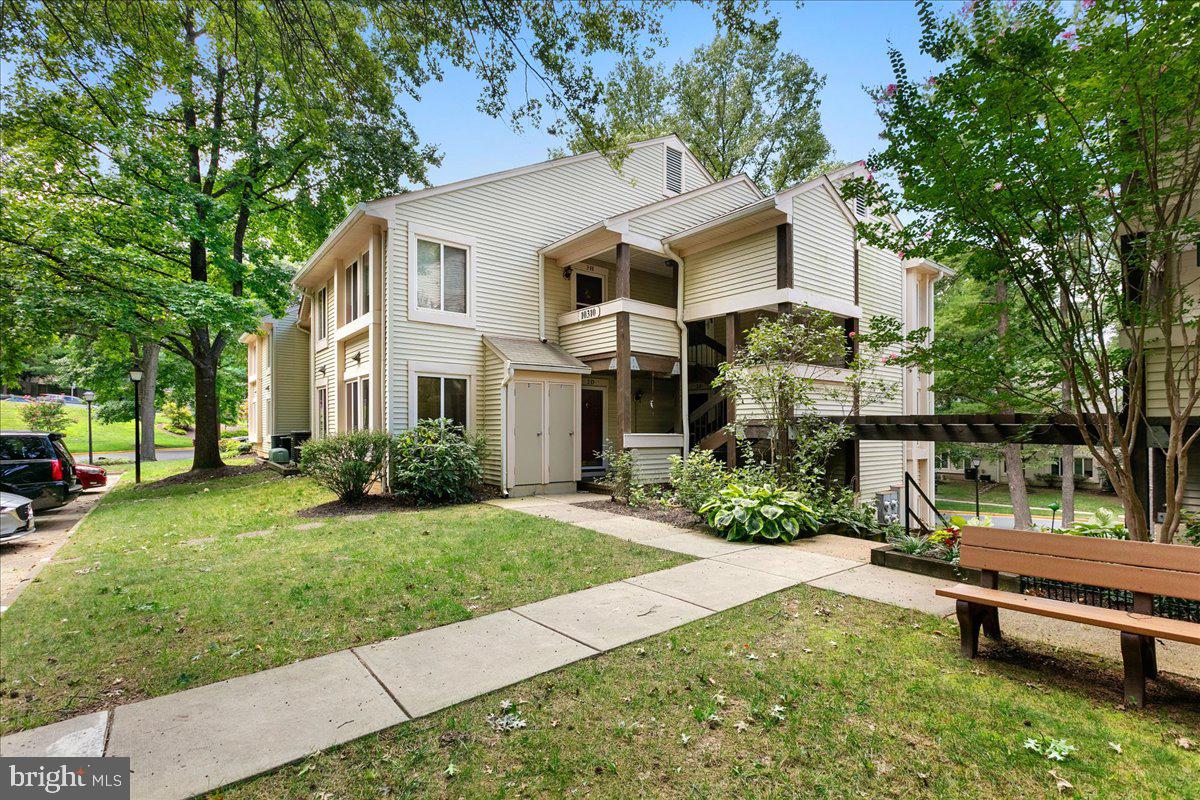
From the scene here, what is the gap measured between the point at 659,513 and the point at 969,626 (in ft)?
19.5

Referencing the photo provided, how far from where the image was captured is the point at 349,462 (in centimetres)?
1027

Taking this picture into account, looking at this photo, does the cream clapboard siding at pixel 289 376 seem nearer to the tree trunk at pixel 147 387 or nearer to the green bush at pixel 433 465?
the tree trunk at pixel 147 387

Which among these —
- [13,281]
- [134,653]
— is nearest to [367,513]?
[134,653]

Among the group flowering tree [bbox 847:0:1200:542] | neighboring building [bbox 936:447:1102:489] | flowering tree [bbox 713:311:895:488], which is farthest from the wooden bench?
neighboring building [bbox 936:447:1102:489]

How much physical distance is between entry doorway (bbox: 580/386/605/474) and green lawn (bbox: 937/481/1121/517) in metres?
19.2

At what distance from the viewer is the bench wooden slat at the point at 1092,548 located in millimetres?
3090

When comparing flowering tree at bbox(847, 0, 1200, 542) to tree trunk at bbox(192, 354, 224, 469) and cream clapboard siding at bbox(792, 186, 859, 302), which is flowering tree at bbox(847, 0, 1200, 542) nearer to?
cream clapboard siding at bbox(792, 186, 859, 302)

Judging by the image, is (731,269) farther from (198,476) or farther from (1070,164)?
(198,476)

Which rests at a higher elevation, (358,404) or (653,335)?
(653,335)

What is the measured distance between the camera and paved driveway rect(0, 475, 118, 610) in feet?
18.9

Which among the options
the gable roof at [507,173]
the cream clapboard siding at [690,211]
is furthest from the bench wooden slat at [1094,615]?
the cream clapboard siding at [690,211]

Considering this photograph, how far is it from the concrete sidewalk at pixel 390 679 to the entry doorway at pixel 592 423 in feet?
30.5

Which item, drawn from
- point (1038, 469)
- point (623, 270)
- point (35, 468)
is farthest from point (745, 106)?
point (1038, 469)

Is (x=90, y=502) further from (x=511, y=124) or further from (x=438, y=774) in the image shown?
(x=438, y=774)
